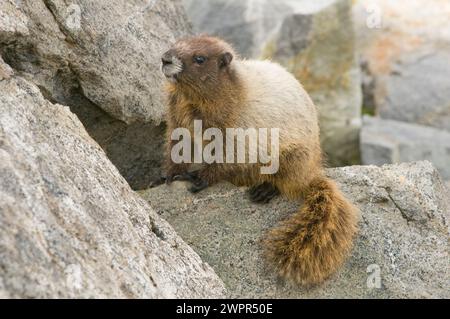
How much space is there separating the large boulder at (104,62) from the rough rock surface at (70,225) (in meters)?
0.91

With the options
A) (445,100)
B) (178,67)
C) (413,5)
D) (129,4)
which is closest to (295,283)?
(178,67)

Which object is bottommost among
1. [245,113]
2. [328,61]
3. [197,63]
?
[245,113]

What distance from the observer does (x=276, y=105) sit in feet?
21.1

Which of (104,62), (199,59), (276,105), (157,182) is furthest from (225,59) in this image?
(157,182)

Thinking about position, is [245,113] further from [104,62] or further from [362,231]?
[362,231]

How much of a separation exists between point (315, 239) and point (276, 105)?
5.28 feet

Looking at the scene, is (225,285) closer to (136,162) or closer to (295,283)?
(295,283)

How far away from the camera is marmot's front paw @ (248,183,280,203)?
Answer: 6.05 m

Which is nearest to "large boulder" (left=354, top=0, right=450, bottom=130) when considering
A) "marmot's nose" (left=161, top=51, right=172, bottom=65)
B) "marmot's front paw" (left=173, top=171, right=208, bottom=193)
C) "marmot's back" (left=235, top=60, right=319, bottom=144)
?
"marmot's back" (left=235, top=60, right=319, bottom=144)

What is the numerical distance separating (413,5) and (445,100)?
2314 mm

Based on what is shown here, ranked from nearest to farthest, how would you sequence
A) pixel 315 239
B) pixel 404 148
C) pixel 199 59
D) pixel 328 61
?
pixel 315 239 → pixel 199 59 → pixel 404 148 → pixel 328 61

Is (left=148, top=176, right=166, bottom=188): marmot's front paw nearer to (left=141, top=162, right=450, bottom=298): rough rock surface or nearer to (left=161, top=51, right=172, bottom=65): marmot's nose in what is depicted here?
(left=141, top=162, right=450, bottom=298): rough rock surface

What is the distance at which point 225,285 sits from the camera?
505cm
